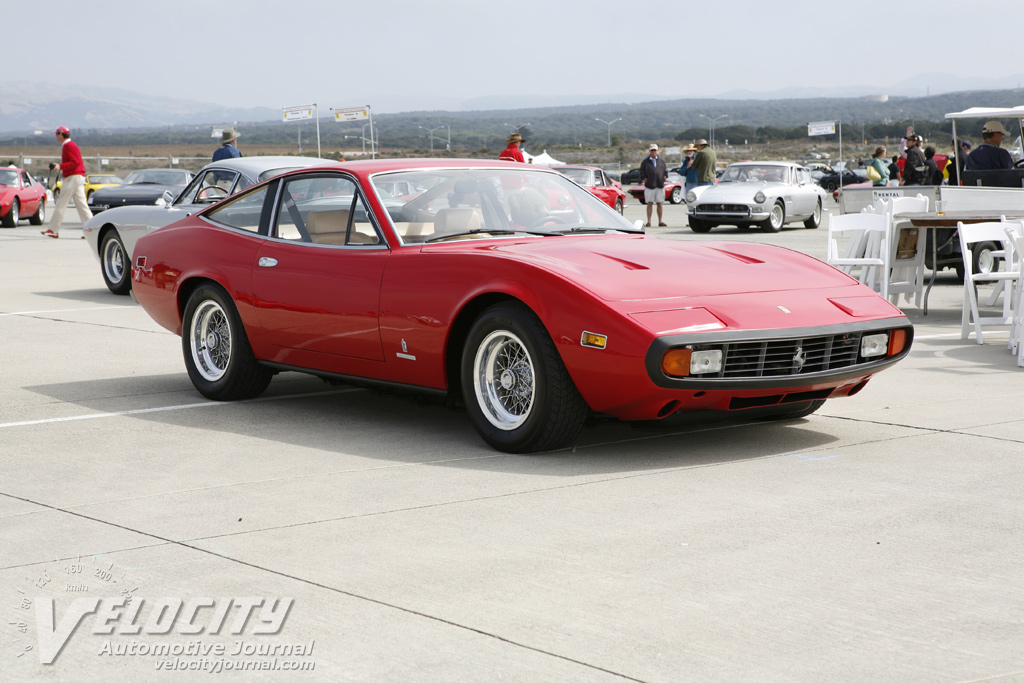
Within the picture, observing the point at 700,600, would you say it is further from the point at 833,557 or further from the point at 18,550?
the point at 18,550

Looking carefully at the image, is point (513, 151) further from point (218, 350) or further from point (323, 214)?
point (323, 214)

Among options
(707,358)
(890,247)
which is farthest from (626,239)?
(890,247)

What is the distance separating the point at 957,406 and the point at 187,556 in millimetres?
4281

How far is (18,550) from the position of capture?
391 centimetres

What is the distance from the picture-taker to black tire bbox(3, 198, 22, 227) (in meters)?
26.4

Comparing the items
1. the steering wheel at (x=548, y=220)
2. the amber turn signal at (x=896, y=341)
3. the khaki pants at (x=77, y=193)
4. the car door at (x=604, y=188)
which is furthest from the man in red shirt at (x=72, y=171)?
the amber turn signal at (x=896, y=341)

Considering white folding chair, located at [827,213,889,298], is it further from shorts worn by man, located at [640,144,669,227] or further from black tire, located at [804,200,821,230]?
black tire, located at [804,200,821,230]

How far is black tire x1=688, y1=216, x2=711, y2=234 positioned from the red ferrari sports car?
1677 centimetres

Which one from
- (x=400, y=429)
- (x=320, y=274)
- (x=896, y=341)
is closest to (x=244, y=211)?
(x=320, y=274)

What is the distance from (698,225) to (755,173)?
69.8 inches

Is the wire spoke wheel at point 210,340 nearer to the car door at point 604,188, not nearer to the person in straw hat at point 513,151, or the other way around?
the person in straw hat at point 513,151

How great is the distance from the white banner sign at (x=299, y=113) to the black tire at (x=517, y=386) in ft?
215

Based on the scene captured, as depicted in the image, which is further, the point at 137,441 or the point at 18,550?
the point at 137,441

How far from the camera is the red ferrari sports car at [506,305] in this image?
488cm
